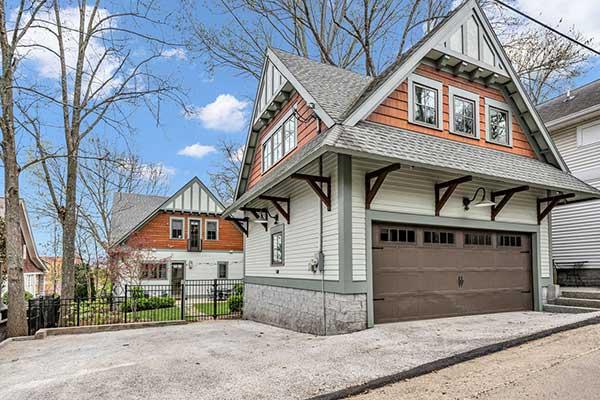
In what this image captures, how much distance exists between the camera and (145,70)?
1086 cm

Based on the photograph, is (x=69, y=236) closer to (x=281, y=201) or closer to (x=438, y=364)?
(x=281, y=201)

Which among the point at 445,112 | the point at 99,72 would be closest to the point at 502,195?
the point at 445,112

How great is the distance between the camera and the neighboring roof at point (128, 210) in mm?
24766

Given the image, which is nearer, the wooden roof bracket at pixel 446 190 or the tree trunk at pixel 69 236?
the wooden roof bracket at pixel 446 190

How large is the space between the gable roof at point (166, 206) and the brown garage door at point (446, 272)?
18.4m

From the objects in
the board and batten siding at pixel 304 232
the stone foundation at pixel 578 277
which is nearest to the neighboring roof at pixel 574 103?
the stone foundation at pixel 578 277

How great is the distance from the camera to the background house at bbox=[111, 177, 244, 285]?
23.6 metres

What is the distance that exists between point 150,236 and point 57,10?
1391 cm

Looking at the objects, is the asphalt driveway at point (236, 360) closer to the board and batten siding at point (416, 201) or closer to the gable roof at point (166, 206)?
the board and batten siding at point (416, 201)

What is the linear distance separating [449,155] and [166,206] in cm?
1924

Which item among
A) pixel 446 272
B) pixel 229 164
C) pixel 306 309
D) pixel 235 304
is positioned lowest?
pixel 235 304

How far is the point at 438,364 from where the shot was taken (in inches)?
209

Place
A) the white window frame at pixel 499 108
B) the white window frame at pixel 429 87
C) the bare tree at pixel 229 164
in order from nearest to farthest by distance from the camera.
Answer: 1. the white window frame at pixel 429 87
2. the white window frame at pixel 499 108
3. the bare tree at pixel 229 164

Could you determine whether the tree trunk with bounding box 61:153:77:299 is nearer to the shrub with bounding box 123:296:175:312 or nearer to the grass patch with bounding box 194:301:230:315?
the shrub with bounding box 123:296:175:312
